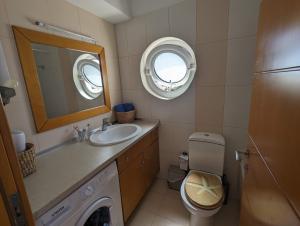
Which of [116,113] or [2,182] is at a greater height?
[2,182]

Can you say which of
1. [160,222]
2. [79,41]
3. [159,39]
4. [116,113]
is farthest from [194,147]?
[79,41]

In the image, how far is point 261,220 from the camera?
2.15 feet

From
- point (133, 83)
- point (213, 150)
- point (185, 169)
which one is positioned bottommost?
point (185, 169)

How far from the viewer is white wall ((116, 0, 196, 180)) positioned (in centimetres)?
158

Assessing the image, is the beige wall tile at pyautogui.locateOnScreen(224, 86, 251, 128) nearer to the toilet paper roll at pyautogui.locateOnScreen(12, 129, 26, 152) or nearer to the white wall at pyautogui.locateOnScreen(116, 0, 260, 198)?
the white wall at pyautogui.locateOnScreen(116, 0, 260, 198)

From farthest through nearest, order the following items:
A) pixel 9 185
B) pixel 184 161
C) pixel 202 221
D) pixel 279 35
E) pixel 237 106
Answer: pixel 184 161 → pixel 237 106 → pixel 202 221 → pixel 279 35 → pixel 9 185

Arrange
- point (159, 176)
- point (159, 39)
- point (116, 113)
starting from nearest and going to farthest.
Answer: point (159, 39)
point (116, 113)
point (159, 176)

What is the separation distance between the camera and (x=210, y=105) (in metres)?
1.61

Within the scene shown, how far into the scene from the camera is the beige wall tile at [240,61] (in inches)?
53.0

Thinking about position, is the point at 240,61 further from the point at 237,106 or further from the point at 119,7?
the point at 119,7

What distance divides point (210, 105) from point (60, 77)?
1493 millimetres

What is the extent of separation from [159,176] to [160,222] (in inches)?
26.4

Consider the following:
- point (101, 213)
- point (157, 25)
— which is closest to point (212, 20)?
point (157, 25)

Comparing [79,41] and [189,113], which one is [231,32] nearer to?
[189,113]
